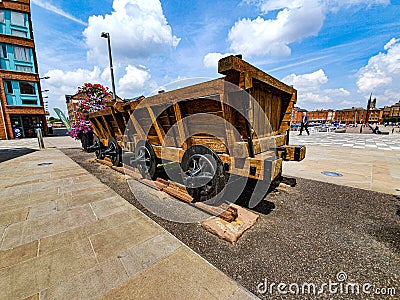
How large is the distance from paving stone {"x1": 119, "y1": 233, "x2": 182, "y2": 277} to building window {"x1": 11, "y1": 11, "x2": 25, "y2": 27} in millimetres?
30632

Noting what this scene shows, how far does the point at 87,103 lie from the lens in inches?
380

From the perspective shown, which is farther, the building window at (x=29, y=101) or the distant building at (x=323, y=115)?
the distant building at (x=323, y=115)

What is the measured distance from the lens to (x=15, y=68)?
786 inches

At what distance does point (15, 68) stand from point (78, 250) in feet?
91.5

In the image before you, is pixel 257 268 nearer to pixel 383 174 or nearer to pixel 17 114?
pixel 383 174

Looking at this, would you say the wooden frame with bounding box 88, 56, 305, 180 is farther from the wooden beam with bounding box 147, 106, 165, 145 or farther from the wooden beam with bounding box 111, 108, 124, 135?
the wooden beam with bounding box 111, 108, 124, 135

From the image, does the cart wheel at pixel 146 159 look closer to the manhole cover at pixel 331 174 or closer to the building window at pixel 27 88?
the manhole cover at pixel 331 174

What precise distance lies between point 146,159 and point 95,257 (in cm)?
244

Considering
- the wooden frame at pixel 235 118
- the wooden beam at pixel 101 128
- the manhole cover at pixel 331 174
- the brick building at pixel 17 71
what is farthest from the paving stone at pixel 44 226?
the brick building at pixel 17 71

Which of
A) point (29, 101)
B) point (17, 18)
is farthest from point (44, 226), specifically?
point (17, 18)

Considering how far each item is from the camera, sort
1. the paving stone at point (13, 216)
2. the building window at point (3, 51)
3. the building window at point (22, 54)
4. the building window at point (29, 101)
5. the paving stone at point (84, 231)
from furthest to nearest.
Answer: the building window at point (29, 101) → the building window at point (22, 54) → the building window at point (3, 51) → the paving stone at point (13, 216) → the paving stone at point (84, 231)

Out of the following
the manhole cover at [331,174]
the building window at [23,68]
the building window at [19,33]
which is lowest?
the manhole cover at [331,174]

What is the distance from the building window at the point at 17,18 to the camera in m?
19.9

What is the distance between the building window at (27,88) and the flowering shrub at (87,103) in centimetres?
1749
